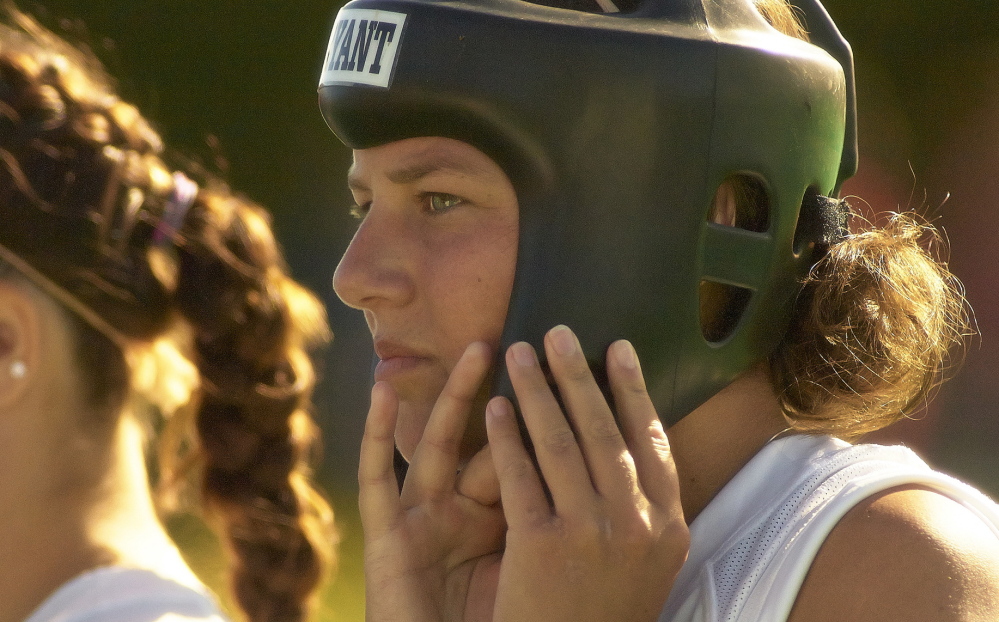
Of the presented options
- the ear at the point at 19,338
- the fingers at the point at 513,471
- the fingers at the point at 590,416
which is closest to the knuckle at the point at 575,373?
the fingers at the point at 590,416

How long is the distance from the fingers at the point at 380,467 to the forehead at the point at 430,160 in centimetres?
39

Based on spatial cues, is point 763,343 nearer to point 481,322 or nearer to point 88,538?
point 481,322

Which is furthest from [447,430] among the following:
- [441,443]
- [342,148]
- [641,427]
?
[342,148]

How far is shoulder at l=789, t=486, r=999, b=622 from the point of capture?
1.48 metres

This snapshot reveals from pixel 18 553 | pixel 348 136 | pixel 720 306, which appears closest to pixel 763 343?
pixel 720 306

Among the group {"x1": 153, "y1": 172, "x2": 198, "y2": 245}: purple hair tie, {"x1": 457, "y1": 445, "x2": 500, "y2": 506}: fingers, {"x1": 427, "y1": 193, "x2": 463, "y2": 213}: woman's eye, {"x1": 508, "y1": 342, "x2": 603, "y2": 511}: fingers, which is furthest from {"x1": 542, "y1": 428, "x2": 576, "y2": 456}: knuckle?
{"x1": 153, "y1": 172, "x2": 198, "y2": 245}: purple hair tie

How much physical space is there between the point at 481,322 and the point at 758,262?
513mm

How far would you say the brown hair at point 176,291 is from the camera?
186 cm

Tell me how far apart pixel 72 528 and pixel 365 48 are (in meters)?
0.97

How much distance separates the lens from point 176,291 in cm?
197

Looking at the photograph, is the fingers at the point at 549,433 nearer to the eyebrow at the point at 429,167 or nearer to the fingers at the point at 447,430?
the fingers at the point at 447,430

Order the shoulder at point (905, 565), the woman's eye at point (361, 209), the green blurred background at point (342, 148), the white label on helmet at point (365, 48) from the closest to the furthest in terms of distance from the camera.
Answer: the shoulder at point (905, 565), the white label on helmet at point (365, 48), the woman's eye at point (361, 209), the green blurred background at point (342, 148)

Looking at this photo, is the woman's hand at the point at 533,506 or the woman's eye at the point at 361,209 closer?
the woman's hand at the point at 533,506

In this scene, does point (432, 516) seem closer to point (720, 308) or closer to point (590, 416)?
point (590, 416)
